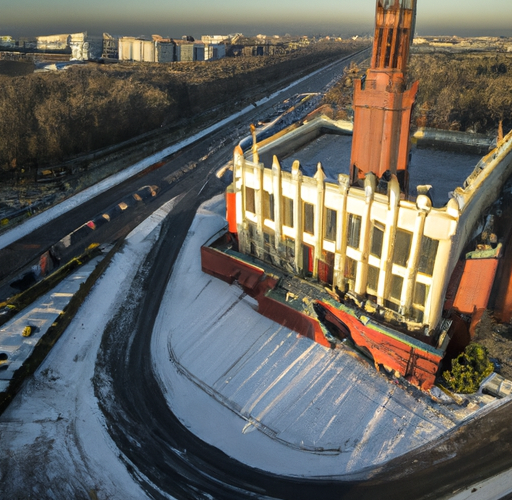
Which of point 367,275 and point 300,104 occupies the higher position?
point 300,104

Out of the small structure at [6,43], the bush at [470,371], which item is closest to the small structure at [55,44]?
the small structure at [6,43]

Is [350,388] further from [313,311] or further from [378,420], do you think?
[313,311]

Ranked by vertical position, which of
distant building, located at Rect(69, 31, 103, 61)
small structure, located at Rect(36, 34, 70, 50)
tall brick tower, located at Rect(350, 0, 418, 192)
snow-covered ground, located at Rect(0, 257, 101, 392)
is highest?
small structure, located at Rect(36, 34, 70, 50)

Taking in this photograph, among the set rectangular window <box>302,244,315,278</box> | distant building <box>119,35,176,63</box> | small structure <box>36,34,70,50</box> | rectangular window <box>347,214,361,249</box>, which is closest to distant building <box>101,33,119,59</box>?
distant building <box>119,35,176,63</box>

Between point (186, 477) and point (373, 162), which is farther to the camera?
point (373, 162)

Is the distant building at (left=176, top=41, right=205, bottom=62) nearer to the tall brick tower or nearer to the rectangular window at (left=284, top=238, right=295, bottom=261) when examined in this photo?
the rectangular window at (left=284, top=238, right=295, bottom=261)

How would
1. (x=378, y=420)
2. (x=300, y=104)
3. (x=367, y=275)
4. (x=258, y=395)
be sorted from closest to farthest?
1. (x=378, y=420)
2. (x=258, y=395)
3. (x=367, y=275)
4. (x=300, y=104)

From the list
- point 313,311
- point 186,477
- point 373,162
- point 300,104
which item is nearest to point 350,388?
point 313,311
